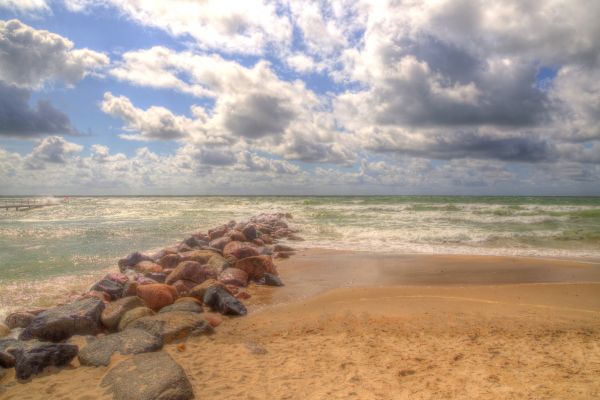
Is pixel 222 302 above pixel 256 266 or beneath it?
beneath

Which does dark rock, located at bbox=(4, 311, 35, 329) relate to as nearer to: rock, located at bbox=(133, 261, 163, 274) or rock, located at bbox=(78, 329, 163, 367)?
rock, located at bbox=(78, 329, 163, 367)

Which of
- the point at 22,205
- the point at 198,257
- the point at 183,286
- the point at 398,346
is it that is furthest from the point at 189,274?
the point at 22,205

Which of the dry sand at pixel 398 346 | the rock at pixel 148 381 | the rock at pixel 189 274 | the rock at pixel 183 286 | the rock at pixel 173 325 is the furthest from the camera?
the rock at pixel 189 274

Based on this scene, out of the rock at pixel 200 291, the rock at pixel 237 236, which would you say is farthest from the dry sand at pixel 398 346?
the rock at pixel 237 236

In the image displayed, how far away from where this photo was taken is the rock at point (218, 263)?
10.2m

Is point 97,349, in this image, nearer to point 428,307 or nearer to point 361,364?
point 361,364

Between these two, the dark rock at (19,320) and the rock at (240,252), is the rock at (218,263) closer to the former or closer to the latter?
the rock at (240,252)

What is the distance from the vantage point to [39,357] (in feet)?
15.0

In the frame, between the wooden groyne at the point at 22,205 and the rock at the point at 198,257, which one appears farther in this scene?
the wooden groyne at the point at 22,205

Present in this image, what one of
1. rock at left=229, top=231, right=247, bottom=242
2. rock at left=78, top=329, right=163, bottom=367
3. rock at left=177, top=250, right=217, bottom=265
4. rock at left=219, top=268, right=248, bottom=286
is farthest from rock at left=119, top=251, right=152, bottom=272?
rock at left=78, top=329, right=163, bottom=367

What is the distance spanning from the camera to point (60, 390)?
416 cm

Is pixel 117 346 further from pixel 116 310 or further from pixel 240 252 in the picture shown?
pixel 240 252

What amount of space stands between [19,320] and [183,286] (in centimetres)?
304

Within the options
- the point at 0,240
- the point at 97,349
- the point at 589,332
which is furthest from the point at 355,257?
the point at 0,240
